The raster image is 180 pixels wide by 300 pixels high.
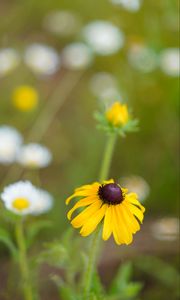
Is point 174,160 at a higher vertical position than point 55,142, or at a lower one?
lower

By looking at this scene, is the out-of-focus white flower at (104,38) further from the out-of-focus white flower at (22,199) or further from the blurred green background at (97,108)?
the out-of-focus white flower at (22,199)

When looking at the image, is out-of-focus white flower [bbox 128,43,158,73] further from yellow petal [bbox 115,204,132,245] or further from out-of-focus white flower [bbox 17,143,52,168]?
yellow petal [bbox 115,204,132,245]

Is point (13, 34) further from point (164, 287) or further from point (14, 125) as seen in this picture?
point (164, 287)

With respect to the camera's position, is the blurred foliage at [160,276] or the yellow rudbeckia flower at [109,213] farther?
the blurred foliage at [160,276]

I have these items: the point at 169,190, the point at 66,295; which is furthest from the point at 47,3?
the point at 66,295

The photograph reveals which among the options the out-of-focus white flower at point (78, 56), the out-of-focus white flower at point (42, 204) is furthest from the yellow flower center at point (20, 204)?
the out-of-focus white flower at point (78, 56)

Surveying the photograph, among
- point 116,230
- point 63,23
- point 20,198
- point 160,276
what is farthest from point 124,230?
point 63,23

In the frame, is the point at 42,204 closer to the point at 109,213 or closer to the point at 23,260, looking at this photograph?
the point at 23,260

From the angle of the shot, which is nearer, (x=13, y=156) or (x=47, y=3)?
(x=13, y=156)
